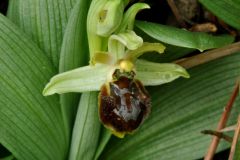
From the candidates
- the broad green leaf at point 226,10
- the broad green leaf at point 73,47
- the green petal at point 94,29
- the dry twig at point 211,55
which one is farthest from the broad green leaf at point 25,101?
the broad green leaf at point 226,10

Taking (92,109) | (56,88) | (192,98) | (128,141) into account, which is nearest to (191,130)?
(192,98)

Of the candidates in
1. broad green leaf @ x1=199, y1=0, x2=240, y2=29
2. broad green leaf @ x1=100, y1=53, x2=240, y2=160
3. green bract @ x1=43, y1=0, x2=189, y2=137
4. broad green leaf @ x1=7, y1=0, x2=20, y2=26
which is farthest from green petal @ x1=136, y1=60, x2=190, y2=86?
broad green leaf @ x1=7, y1=0, x2=20, y2=26

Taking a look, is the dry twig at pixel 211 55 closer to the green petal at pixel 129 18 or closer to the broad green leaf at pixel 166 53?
the broad green leaf at pixel 166 53

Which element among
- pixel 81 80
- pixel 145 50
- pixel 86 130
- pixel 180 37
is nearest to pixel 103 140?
pixel 86 130

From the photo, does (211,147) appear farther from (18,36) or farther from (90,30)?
(18,36)

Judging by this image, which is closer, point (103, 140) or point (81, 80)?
point (81, 80)

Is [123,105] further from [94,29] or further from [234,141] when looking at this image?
[234,141]
